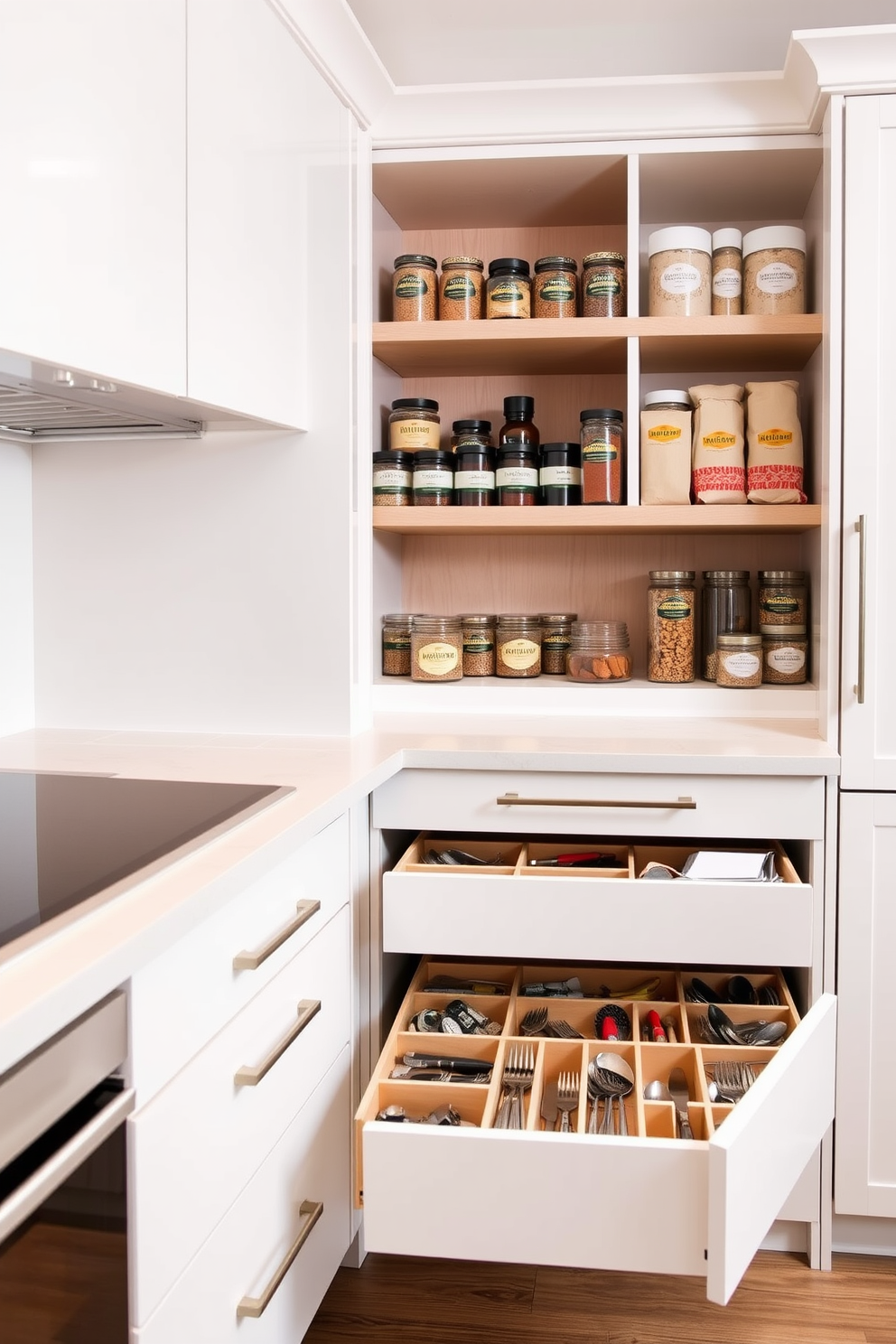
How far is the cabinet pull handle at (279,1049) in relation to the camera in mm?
1147

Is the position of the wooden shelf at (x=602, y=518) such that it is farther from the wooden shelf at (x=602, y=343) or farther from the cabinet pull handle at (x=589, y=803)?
the cabinet pull handle at (x=589, y=803)

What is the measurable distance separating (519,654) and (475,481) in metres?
0.35

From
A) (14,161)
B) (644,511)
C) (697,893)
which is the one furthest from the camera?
(644,511)

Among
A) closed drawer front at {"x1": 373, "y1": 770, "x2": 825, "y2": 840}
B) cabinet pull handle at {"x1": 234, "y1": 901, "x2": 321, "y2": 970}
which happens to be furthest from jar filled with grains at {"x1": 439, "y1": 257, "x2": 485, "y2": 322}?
cabinet pull handle at {"x1": 234, "y1": 901, "x2": 321, "y2": 970}

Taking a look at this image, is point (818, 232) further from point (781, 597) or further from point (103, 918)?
point (103, 918)

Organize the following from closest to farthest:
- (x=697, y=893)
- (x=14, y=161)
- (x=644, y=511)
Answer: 1. (x=14, y=161)
2. (x=697, y=893)
3. (x=644, y=511)

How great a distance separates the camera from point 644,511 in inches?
77.6

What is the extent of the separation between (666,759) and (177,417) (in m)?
0.93

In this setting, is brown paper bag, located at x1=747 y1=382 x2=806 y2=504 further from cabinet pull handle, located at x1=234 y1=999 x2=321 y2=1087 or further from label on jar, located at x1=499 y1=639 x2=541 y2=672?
cabinet pull handle, located at x1=234 y1=999 x2=321 y2=1087

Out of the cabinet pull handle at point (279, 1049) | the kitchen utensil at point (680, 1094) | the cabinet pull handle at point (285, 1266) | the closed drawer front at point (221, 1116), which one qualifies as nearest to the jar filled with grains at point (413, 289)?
the closed drawer front at point (221, 1116)

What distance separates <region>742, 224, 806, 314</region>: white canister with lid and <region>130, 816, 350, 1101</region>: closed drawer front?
1.26m

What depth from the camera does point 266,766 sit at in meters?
1.58

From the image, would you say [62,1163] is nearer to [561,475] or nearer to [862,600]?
[862,600]

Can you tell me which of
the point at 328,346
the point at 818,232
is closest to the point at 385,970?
the point at 328,346
